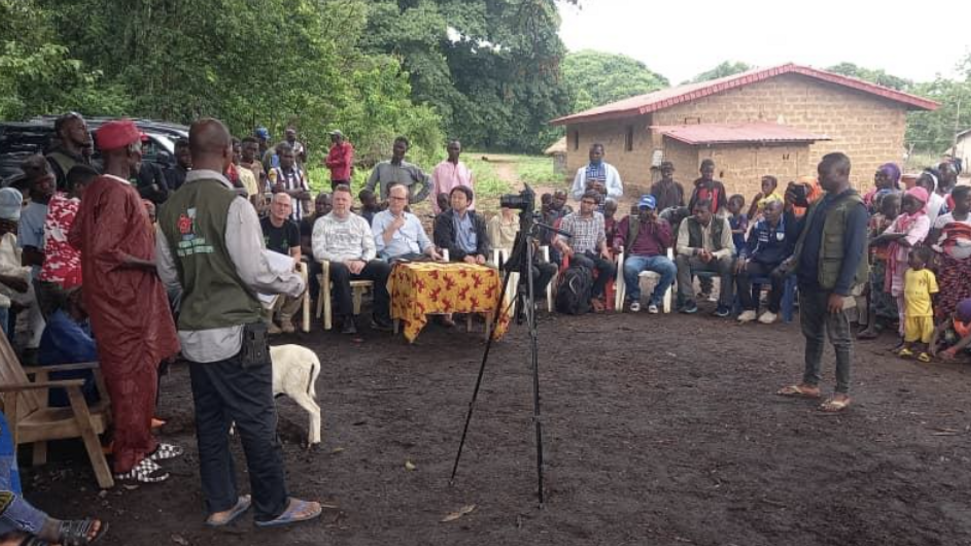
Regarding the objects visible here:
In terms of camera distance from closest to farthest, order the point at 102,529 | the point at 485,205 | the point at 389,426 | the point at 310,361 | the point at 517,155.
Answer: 1. the point at 102,529
2. the point at 310,361
3. the point at 389,426
4. the point at 485,205
5. the point at 517,155

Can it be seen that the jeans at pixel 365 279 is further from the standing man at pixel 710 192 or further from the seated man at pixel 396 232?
the standing man at pixel 710 192

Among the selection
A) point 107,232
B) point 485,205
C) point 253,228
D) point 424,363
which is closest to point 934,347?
point 424,363

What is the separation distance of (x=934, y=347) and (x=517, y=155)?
106ft

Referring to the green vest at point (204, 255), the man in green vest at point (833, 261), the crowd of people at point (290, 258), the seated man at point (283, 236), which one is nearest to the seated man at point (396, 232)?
the crowd of people at point (290, 258)

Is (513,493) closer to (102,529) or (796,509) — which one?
(796,509)

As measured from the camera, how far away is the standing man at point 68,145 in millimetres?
5445

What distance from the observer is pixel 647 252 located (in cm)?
940

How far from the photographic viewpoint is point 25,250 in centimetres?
557

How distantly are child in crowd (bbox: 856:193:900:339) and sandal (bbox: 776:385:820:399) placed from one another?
2542mm

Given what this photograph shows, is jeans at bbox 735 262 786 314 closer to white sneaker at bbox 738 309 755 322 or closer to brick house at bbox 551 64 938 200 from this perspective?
white sneaker at bbox 738 309 755 322

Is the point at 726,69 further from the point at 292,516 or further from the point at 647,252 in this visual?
the point at 292,516

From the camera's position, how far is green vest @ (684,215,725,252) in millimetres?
9359

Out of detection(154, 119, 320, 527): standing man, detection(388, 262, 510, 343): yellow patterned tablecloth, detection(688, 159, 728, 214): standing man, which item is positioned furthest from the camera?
detection(688, 159, 728, 214): standing man

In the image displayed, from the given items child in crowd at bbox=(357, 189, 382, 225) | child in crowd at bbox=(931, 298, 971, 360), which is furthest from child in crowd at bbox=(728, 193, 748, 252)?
child in crowd at bbox=(357, 189, 382, 225)
